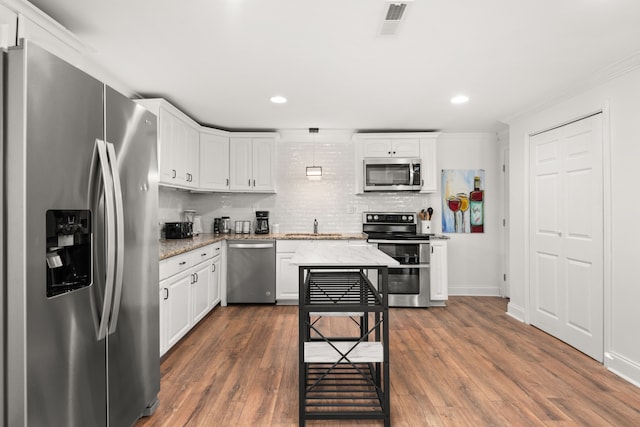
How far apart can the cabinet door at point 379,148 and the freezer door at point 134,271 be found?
10.6 feet

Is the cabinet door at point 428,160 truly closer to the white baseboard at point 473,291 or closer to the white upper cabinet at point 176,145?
the white baseboard at point 473,291

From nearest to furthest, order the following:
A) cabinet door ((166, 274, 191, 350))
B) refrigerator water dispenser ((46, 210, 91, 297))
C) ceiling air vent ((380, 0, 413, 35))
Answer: refrigerator water dispenser ((46, 210, 91, 297)), ceiling air vent ((380, 0, 413, 35)), cabinet door ((166, 274, 191, 350))

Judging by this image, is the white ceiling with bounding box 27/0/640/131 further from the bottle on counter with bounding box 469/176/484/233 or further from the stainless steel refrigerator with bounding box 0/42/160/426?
the bottle on counter with bounding box 469/176/484/233

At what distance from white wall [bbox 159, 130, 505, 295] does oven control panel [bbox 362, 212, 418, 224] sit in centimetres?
10

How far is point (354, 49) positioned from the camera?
2484 millimetres

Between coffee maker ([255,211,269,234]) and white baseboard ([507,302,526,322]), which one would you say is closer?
white baseboard ([507,302,526,322])

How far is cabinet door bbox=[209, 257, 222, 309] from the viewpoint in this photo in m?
4.05

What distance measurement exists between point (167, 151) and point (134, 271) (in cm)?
205

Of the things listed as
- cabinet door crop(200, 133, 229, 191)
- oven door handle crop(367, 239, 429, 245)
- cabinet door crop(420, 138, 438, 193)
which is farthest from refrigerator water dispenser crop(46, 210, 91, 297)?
cabinet door crop(420, 138, 438, 193)

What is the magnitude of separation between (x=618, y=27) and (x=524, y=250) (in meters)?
2.37

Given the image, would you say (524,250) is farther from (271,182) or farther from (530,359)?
(271,182)

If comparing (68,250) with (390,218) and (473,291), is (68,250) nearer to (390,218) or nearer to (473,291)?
(390,218)

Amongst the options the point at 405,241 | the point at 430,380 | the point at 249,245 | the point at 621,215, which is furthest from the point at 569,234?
the point at 249,245

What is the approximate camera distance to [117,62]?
2.71 m
